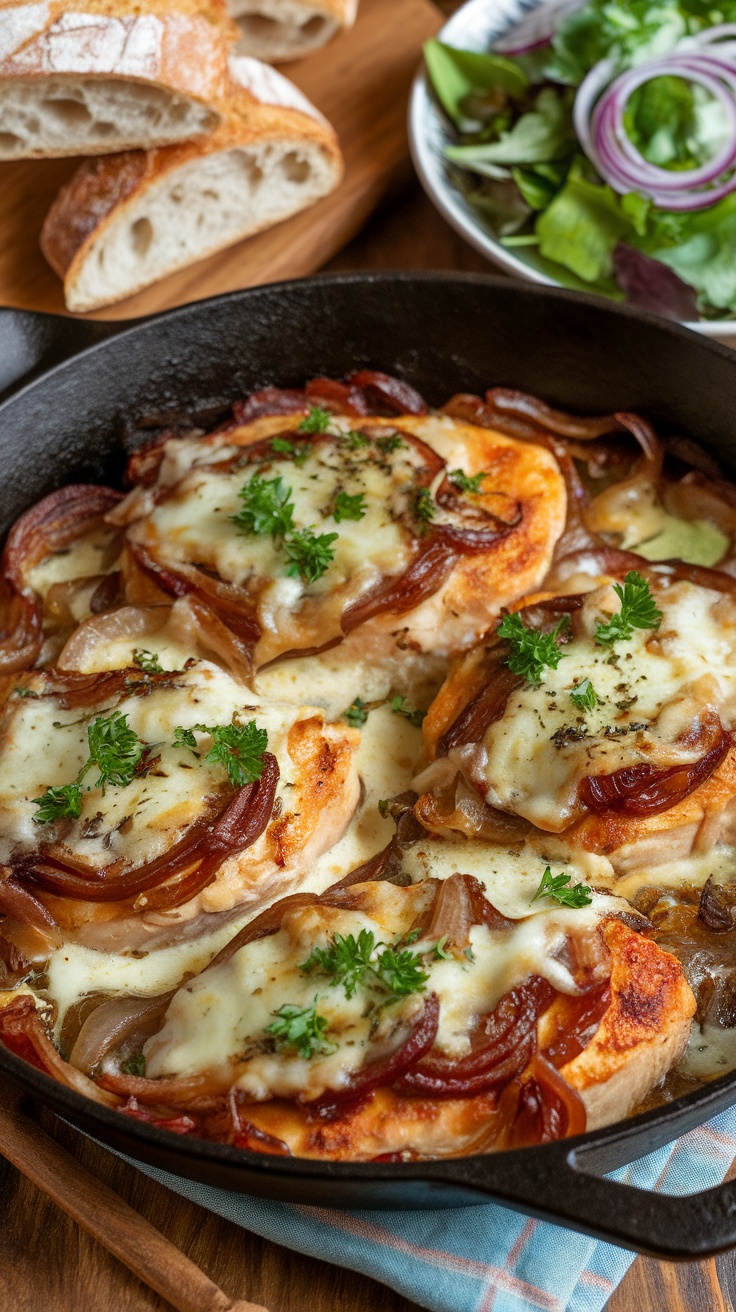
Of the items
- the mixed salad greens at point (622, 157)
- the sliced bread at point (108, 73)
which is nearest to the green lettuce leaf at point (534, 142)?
the mixed salad greens at point (622, 157)

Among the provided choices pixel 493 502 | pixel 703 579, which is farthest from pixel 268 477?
pixel 703 579

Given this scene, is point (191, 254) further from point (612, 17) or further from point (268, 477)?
point (612, 17)

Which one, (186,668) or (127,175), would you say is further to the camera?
(127,175)

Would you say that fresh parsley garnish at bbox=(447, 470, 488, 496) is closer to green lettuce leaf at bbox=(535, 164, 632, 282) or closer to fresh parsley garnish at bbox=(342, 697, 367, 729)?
fresh parsley garnish at bbox=(342, 697, 367, 729)

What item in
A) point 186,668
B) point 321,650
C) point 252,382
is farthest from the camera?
point 252,382

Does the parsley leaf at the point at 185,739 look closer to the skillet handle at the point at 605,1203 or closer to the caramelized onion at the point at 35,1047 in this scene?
the caramelized onion at the point at 35,1047

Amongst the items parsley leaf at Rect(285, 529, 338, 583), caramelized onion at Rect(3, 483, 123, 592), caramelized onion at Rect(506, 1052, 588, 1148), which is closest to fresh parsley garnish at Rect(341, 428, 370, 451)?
parsley leaf at Rect(285, 529, 338, 583)
